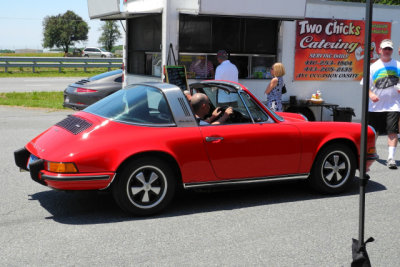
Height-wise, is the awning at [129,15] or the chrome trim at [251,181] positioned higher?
the awning at [129,15]


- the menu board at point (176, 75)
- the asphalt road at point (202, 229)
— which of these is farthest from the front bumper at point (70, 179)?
the menu board at point (176, 75)

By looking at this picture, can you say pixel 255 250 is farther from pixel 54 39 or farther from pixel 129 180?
pixel 54 39

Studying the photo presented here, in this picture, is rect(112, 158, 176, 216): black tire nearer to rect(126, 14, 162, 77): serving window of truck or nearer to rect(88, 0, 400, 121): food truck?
rect(88, 0, 400, 121): food truck

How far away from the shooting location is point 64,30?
10981 cm

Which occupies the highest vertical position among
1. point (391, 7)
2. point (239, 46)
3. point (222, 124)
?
point (391, 7)

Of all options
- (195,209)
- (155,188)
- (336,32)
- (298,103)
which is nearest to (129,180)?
(155,188)

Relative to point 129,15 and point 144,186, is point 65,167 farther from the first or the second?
point 129,15

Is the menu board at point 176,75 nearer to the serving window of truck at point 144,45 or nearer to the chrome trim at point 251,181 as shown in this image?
the serving window of truck at point 144,45

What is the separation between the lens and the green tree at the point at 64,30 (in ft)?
359

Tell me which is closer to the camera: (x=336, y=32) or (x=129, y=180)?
(x=129, y=180)

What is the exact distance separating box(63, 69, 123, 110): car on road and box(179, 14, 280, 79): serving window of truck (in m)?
3.10

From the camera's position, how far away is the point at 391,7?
1291 cm

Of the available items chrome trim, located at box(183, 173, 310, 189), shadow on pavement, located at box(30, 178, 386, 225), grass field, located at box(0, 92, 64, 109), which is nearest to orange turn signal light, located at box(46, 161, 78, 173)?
shadow on pavement, located at box(30, 178, 386, 225)

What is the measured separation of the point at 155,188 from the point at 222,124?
3.47 ft
